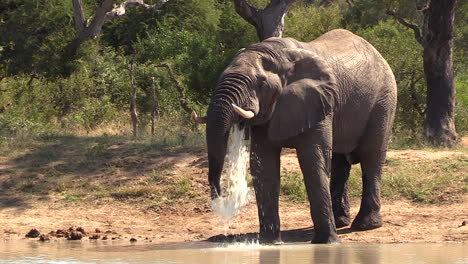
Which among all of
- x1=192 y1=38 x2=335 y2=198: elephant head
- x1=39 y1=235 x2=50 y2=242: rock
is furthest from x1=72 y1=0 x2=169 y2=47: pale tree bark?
x1=192 y1=38 x2=335 y2=198: elephant head

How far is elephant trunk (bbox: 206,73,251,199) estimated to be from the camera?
364 inches

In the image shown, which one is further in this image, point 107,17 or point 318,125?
point 107,17

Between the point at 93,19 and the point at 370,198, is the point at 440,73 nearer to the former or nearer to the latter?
the point at 370,198

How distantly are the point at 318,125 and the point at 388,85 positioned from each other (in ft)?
5.08

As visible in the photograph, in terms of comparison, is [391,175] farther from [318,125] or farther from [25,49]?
[25,49]

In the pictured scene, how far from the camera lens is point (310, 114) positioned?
33.3 feet

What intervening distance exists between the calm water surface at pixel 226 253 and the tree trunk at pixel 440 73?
636cm

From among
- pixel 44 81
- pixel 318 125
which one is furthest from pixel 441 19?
pixel 44 81

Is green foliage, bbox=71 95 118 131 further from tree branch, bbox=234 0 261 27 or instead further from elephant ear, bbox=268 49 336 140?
elephant ear, bbox=268 49 336 140

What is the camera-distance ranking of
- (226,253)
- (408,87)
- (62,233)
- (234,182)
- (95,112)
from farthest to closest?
1. (95,112)
2. (408,87)
3. (62,233)
4. (234,182)
5. (226,253)

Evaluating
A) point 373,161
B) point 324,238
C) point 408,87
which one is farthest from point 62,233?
point 408,87

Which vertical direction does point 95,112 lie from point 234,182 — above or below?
above

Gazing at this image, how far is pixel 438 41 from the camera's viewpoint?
16906mm

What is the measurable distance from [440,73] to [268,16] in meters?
3.01
